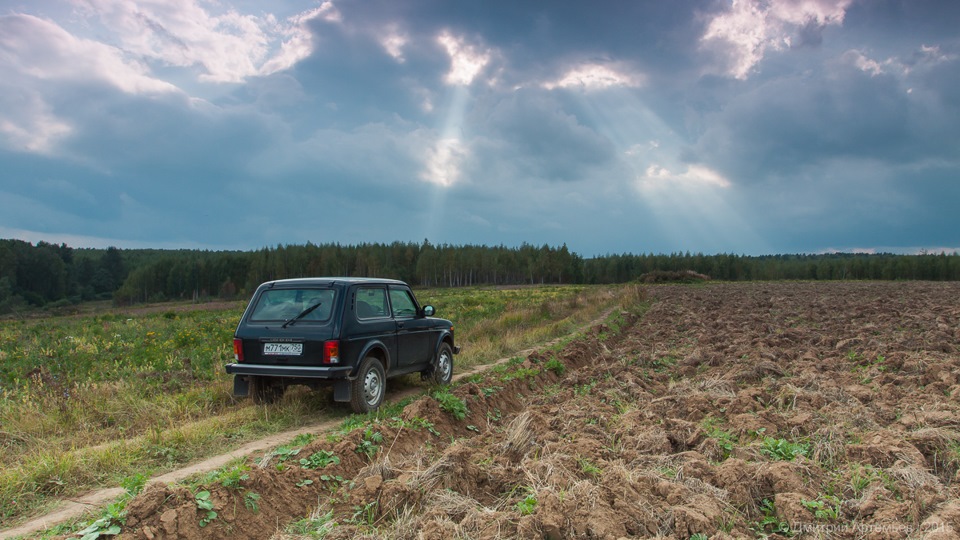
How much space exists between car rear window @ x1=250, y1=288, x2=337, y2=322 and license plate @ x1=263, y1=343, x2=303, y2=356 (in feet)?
1.30

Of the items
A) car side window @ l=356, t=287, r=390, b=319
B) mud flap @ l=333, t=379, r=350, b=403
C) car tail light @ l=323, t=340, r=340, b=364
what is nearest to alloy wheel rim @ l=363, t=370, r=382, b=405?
mud flap @ l=333, t=379, r=350, b=403

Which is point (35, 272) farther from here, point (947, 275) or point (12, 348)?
point (947, 275)

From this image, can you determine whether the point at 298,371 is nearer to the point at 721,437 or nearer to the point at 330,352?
the point at 330,352

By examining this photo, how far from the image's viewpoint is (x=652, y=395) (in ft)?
27.5

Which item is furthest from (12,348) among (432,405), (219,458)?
(432,405)

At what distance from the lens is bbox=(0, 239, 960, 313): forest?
10144cm

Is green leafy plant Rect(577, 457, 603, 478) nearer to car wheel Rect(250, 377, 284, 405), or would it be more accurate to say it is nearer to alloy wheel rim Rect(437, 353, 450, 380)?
car wheel Rect(250, 377, 284, 405)

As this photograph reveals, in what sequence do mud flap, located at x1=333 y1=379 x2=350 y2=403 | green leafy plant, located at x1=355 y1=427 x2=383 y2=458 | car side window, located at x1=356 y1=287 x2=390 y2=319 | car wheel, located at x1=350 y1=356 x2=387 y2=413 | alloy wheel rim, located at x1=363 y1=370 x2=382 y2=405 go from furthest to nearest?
car side window, located at x1=356 y1=287 x2=390 y2=319, alloy wheel rim, located at x1=363 y1=370 x2=382 y2=405, car wheel, located at x1=350 y1=356 x2=387 y2=413, mud flap, located at x1=333 y1=379 x2=350 y2=403, green leafy plant, located at x1=355 y1=427 x2=383 y2=458

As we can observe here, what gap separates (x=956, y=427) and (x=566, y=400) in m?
4.54

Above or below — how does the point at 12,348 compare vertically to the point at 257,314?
below

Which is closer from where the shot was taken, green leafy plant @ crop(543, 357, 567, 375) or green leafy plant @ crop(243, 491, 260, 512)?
green leafy plant @ crop(243, 491, 260, 512)

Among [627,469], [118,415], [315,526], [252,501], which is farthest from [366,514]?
[118,415]

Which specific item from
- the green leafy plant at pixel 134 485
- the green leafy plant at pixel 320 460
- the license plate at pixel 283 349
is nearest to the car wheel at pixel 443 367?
the license plate at pixel 283 349

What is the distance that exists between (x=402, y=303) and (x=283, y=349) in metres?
2.42
